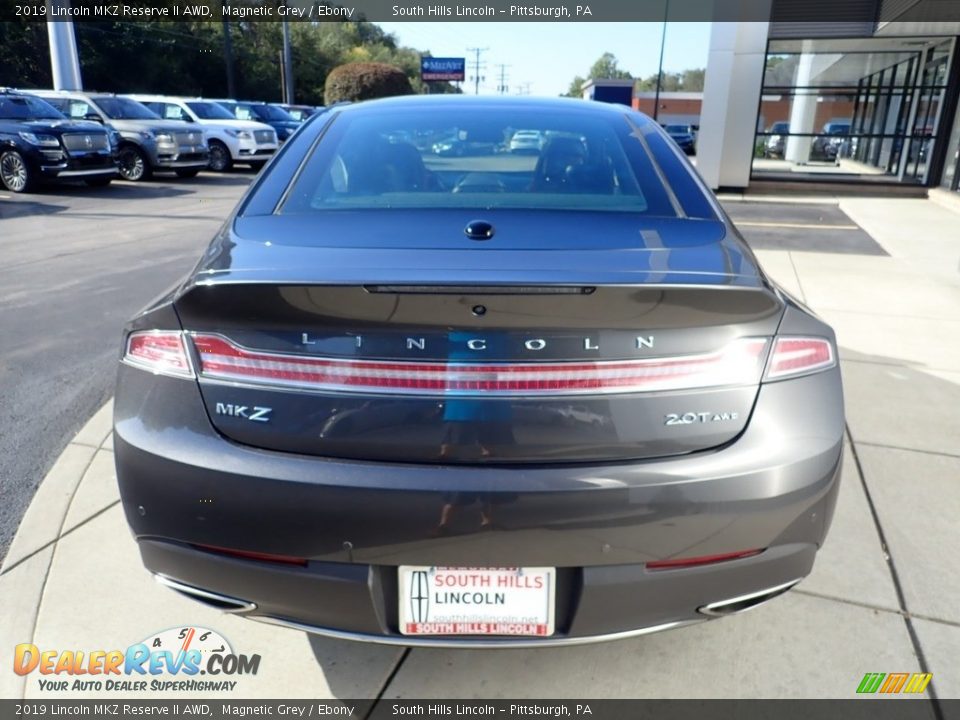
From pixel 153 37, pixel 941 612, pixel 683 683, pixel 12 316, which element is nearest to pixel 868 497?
pixel 941 612

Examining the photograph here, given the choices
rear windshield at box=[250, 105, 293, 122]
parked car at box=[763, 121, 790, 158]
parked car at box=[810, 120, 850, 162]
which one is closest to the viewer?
rear windshield at box=[250, 105, 293, 122]

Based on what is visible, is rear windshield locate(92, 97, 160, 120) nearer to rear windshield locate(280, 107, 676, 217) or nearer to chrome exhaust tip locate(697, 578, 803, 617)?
rear windshield locate(280, 107, 676, 217)

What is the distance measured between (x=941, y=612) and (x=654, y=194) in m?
1.72

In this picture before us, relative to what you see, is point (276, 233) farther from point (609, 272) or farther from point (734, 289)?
point (734, 289)

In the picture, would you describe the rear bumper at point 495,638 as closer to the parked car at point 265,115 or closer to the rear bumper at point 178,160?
the rear bumper at point 178,160

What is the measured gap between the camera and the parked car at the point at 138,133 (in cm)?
1616

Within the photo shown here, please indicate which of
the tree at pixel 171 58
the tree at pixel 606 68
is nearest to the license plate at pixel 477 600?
the tree at pixel 171 58

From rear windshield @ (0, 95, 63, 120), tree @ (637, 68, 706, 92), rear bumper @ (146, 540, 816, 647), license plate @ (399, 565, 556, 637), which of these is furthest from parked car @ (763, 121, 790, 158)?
tree @ (637, 68, 706, 92)

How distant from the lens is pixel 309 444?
175 centimetres

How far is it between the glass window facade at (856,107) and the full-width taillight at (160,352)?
17.1 metres

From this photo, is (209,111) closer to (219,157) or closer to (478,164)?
(219,157)

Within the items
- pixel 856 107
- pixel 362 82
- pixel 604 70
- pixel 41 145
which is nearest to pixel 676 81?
pixel 604 70

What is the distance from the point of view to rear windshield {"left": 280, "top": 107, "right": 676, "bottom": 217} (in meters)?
2.40

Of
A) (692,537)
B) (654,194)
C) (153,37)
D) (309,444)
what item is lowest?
(692,537)
